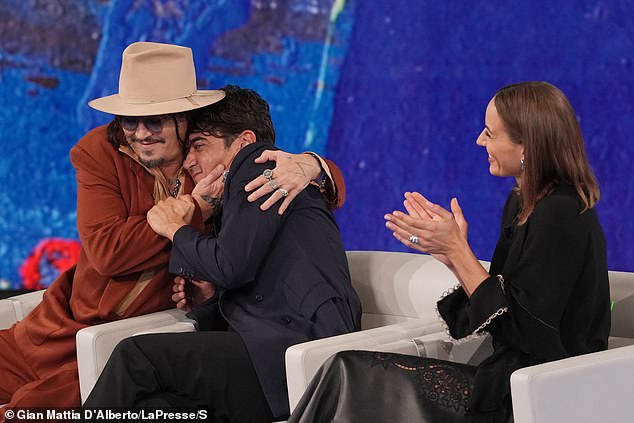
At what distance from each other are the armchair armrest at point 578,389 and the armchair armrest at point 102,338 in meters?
1.16

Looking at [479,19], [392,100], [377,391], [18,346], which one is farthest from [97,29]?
[377,391]

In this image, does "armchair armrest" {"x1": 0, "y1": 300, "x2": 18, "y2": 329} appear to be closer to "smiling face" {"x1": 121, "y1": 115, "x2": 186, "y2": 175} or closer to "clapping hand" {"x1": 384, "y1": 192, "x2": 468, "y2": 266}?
"smiling face" {"x1": 121, "y1": 115, "x2": 186, "y2": 175}

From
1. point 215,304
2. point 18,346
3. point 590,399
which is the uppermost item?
point 590,399

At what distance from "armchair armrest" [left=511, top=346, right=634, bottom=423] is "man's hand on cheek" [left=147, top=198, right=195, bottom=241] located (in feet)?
3.80

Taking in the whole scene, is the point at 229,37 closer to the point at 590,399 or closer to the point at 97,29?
the point at 97,29

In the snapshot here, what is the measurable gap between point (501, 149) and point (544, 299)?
1.36 feet

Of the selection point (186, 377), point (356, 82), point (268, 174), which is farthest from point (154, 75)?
point (356, 82)

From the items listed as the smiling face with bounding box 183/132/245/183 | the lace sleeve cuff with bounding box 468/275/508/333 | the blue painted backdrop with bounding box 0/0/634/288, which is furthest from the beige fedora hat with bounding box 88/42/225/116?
the blue painted backdrop with bounding box 0/0/634/288

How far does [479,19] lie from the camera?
17.7 feet

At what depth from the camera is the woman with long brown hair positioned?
99.5 inches

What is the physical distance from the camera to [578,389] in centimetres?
244

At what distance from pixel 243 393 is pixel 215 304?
1.43ft

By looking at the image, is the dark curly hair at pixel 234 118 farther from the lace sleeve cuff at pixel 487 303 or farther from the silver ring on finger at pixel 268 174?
the lace sleeve cuff at pixel 487 303

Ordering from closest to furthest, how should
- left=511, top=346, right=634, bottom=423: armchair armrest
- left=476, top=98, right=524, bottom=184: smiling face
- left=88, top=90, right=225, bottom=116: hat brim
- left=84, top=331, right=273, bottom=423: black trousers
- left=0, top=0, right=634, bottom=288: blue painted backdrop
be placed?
1. left=511, top=346, right=634, bottom=423: armchair armrest
2. left=476, top=98, right=524, bottom=184: smiling face
3. left=84, top=331, right=273, bottom=423: black trousers
4. left=88, top=90, right=225, bottom=116: hat brim
5. left=0, top=0, right=634, bottom=288: blue painted backdrop
